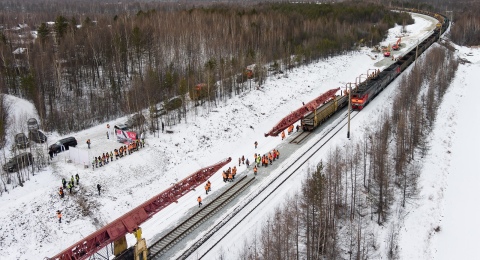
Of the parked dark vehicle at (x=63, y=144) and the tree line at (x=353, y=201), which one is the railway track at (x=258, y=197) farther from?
the parked dark vehicle at (x=63, y=144)

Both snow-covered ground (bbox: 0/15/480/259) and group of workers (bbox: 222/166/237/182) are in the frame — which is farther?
group of workers (bbox: 222/166/237/182)

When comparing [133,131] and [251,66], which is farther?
[251,66]

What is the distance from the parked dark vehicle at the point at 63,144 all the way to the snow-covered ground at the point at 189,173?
4.79 ft

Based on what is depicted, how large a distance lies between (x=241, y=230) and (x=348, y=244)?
8112 mm

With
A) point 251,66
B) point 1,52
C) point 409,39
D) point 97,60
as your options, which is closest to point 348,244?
point 251,66

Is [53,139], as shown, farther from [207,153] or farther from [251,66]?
[251,66]

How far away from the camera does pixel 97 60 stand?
64.6m

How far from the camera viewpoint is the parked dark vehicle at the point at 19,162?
38.0m

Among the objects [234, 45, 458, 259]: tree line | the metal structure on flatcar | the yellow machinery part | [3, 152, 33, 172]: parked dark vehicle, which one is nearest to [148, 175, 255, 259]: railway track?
the yellow machinery part

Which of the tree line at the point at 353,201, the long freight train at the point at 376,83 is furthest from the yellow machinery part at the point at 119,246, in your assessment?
the long freight train at the point at 376,83

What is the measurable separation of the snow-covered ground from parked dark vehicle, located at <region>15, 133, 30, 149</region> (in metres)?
3.79

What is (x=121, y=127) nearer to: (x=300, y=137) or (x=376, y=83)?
(x=300, y=137)

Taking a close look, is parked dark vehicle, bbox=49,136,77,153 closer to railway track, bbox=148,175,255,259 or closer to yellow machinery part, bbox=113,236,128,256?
railway track, bbox=148,175,255,259

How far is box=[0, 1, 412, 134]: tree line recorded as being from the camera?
5388 cm
